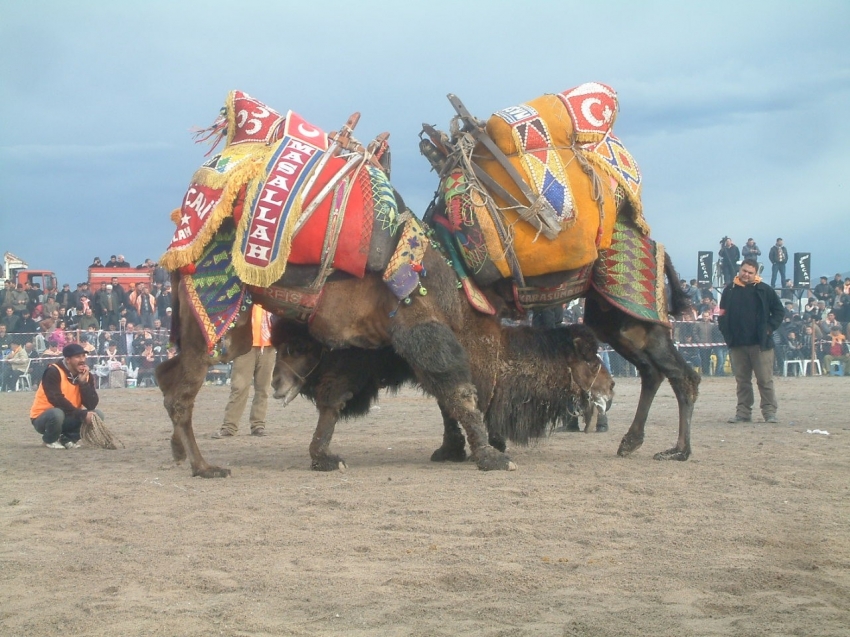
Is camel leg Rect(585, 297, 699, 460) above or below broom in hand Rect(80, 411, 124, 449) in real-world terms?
above

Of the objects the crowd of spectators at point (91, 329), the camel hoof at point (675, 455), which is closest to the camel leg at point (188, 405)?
the camel hoof at point (675, 455)

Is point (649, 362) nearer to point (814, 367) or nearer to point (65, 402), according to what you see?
point (65, 402)

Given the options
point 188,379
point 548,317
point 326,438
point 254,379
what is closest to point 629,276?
point 548,317

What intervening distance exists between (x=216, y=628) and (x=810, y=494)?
4147mm

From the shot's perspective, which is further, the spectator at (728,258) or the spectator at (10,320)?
the spectator at (728,258)

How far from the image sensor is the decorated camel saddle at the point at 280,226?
23.8 feet

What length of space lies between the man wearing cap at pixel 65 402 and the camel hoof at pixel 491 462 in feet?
14.4

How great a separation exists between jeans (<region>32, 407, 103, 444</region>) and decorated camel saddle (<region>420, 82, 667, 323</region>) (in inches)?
169

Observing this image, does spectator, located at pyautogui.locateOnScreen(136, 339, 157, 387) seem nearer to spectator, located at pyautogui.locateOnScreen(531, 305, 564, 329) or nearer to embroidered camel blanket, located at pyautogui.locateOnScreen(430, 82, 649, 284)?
spectator, located at pyautogui.locateOnScreen(531, 305, 564, 329)

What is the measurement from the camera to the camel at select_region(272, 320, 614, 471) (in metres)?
8.12

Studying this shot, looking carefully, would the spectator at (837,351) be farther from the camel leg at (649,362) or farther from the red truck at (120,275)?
the red truck at (120,275)

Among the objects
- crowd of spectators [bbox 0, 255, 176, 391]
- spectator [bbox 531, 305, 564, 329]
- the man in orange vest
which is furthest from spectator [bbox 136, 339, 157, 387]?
spectator [bbox 531, 305, 564, 329]

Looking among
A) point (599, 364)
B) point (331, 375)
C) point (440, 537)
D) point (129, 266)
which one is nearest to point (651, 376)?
point (599, 364)

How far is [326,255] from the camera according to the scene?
7.36 meters
